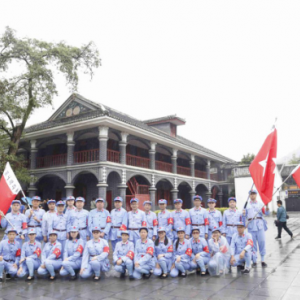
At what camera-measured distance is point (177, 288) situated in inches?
218

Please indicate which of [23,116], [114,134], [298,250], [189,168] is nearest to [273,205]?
[189,168]

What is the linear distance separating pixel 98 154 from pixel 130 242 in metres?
12.3

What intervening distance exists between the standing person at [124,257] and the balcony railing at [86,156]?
11740mm

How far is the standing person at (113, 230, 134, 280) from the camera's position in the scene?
20.6ft

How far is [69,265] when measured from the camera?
6.34m

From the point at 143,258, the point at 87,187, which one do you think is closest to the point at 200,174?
the point at 87,187

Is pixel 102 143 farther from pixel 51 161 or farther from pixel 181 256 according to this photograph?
pixel 181 256

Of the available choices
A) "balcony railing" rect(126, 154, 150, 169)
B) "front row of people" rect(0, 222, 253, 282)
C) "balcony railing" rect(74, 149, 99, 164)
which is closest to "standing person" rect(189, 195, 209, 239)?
"front row of people" rect(0, 222, 253, 282)

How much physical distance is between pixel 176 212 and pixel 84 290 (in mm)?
2902

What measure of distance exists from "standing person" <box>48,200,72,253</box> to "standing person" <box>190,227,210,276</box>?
2857 mm

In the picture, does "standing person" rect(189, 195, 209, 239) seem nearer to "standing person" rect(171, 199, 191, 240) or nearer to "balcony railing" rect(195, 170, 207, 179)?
"standing person" rect(171, 199, 191, 240)

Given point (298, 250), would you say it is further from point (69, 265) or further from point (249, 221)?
point (69, 265)

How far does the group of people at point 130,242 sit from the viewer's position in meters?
6.39

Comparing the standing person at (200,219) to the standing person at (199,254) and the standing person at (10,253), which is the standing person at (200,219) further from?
the standing person at (10,253)
